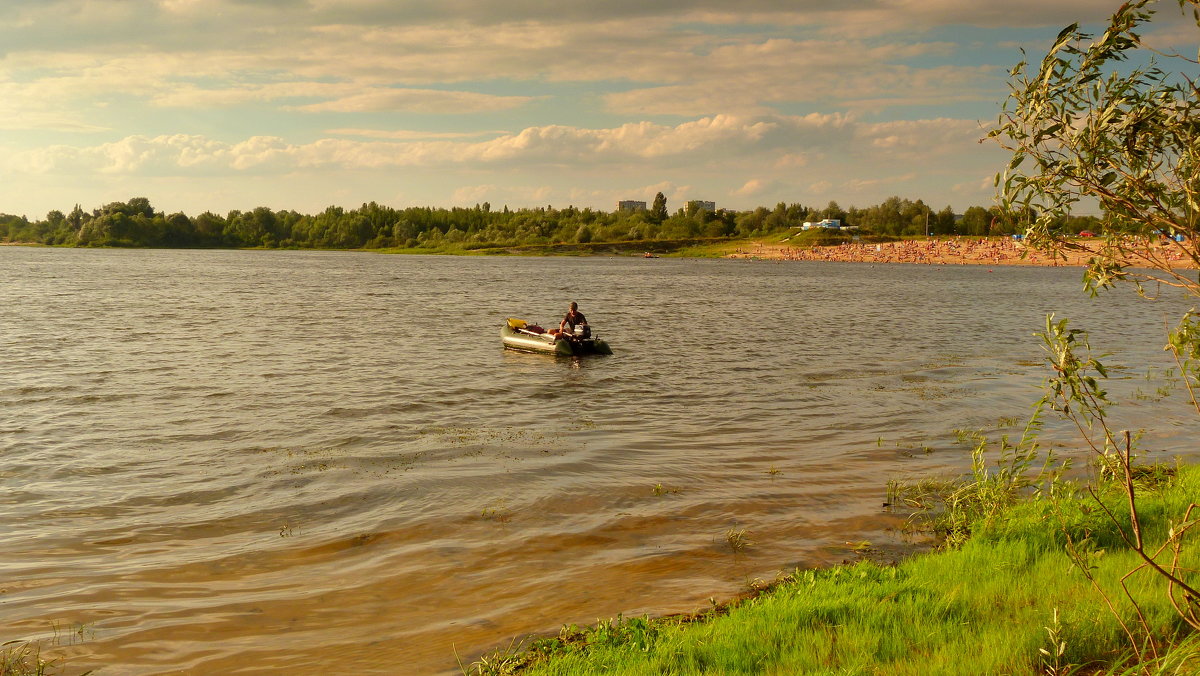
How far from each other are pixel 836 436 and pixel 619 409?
548 centimetres

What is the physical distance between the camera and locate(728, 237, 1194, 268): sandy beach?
452ft

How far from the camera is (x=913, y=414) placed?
18.7 meters

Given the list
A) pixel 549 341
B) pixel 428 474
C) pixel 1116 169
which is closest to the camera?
pixel 1116 169

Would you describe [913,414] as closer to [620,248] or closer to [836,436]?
[836,436]

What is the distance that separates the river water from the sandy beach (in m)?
115

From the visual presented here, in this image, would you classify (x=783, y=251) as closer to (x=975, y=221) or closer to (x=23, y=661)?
(x=975, y=221)

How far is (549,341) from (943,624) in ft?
75.6

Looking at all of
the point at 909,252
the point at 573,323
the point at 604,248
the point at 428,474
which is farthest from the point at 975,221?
the point at 428,474

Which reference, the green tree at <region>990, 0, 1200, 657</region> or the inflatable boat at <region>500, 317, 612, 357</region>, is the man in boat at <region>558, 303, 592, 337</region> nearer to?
the inflatable boat at <region>500, 317, 612, 357</region>

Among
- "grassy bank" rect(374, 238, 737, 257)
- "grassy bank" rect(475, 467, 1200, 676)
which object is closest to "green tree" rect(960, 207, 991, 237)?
"grassy bank" rect(374, 238, 737, 257)

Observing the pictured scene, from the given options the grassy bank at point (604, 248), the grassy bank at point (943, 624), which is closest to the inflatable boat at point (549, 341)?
the grassy bank at point (943, 624)

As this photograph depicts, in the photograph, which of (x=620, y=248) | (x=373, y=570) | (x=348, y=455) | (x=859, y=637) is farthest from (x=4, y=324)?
(x=620, y=248)

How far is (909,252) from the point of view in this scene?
493 ft

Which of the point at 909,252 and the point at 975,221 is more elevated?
the point at 975,221
